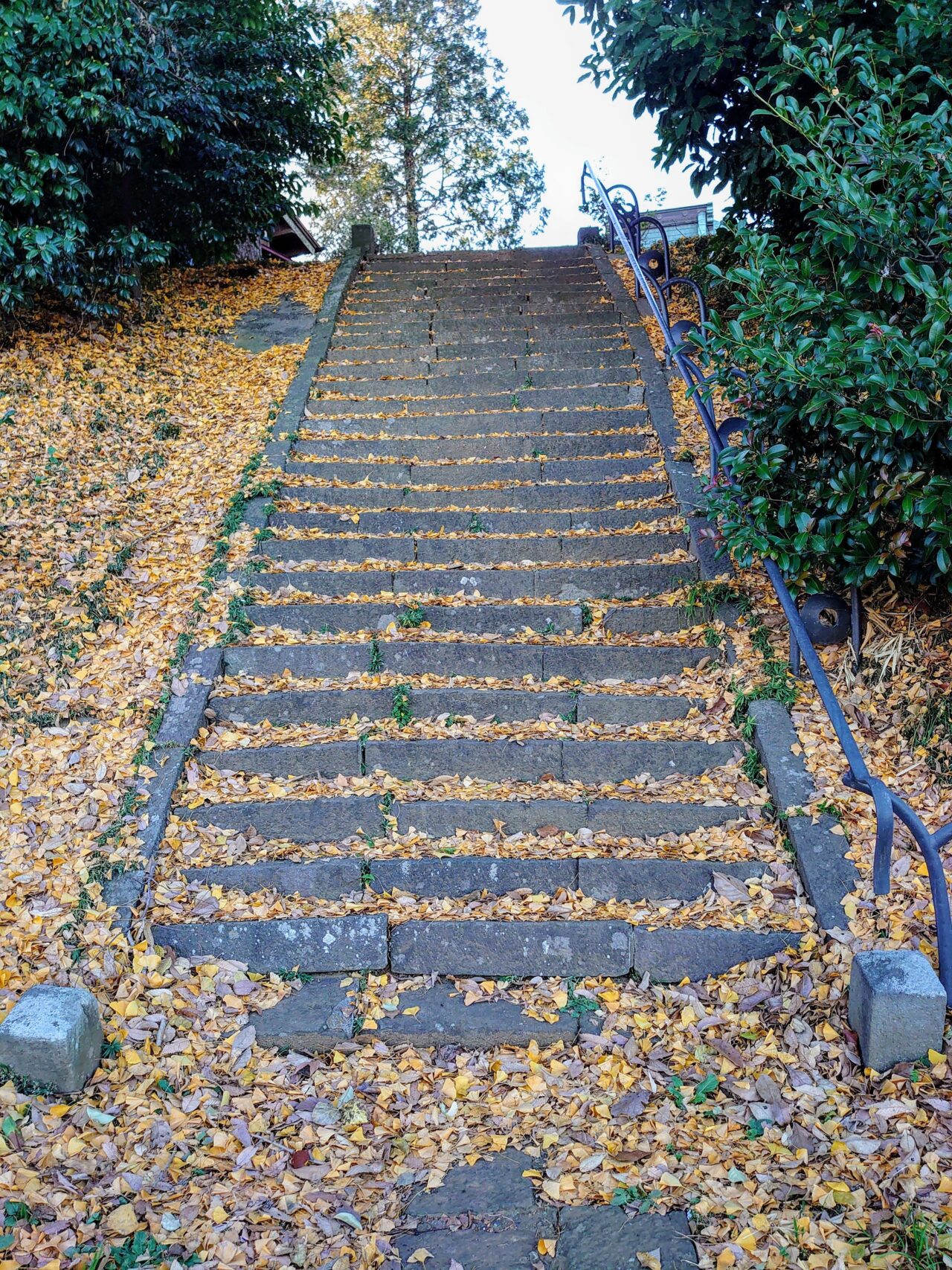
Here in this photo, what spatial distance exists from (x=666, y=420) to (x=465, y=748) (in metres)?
3.62

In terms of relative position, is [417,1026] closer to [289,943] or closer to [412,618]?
[289,943]

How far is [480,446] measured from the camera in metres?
6.91

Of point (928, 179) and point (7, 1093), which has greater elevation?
point (928, 179)

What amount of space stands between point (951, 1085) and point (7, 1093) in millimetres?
2783

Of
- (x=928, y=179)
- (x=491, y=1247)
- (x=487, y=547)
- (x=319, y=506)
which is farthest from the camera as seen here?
(x=319, y=506)

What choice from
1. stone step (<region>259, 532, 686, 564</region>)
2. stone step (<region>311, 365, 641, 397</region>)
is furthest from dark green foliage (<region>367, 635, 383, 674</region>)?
stone step (<region>311, 365, 641, 397</region>)

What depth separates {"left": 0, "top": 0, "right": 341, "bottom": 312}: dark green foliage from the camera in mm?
7441

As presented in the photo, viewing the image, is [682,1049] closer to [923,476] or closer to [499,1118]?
[499,1118]

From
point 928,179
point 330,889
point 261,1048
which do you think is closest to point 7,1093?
point 261,1048

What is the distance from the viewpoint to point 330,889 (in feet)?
12.4

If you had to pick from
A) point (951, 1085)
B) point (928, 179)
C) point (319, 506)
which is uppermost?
point (928, 179)

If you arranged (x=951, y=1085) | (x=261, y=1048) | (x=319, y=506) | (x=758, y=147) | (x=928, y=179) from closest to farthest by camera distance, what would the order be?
1. (x=951, y=1085)
2. (x=261, y=1048)
3. (x=928, y=179)
4. (x=319, y=506)
5. (x=758, y=147)

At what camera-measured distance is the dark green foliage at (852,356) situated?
361 centimetres

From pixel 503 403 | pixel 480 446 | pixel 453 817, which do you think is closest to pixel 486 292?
pixel 503 403
